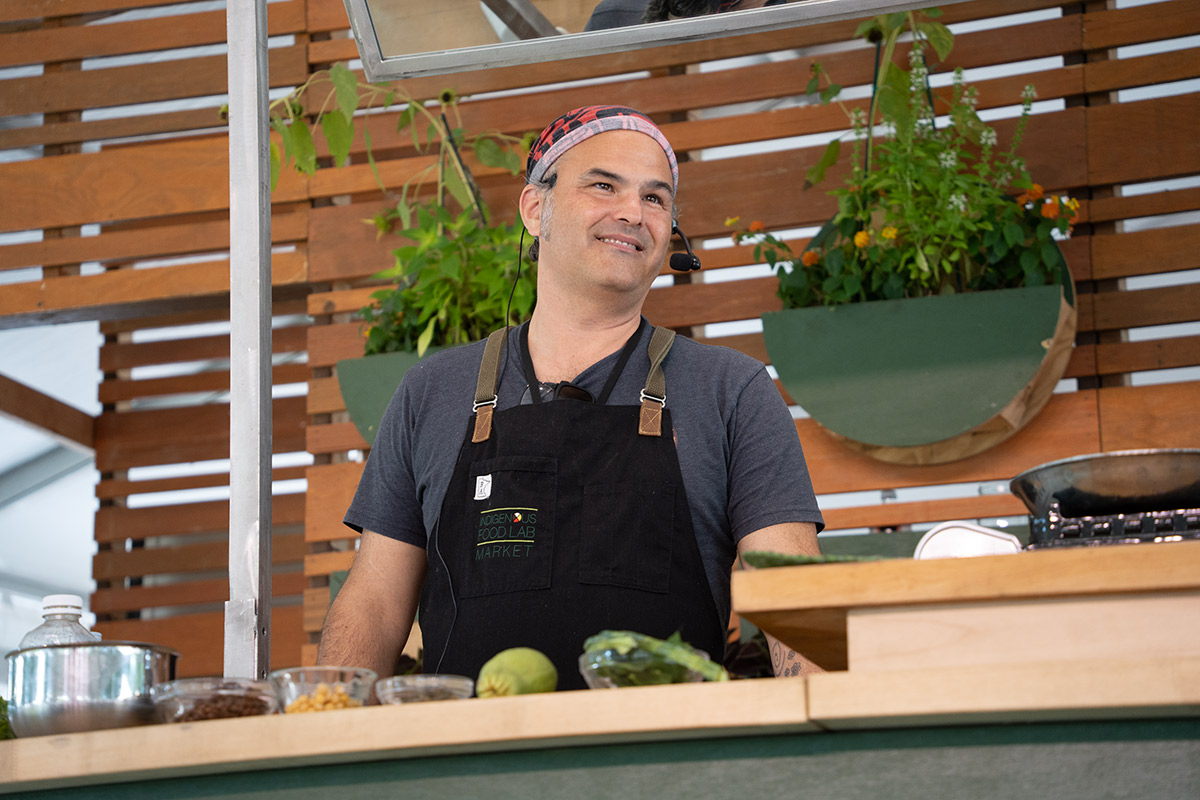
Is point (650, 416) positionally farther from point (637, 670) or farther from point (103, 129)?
point (103, 129)

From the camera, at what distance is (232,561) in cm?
191

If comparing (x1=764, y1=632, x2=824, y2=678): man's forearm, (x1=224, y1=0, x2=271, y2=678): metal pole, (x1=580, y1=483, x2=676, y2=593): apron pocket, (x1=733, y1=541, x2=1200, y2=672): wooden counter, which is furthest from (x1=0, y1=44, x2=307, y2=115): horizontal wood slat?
(x1=733, y1=541, x2=1200, y2=672): wooden counter

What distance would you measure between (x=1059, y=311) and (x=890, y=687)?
2031 millimetres

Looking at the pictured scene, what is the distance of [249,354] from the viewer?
6.46 feet

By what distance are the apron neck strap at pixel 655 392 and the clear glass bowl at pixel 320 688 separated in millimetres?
838

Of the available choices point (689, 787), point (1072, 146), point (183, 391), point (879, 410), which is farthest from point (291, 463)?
point (689, 787)

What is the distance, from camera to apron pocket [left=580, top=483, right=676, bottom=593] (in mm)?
2023

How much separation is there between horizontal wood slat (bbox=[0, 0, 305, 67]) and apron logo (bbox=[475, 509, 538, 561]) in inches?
102

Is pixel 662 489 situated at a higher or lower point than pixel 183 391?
lower

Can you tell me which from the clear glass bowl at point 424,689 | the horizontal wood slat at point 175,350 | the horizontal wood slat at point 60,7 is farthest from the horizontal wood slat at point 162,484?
the clear glass bowl at point 424,689

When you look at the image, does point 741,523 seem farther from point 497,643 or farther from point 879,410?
point 879,410

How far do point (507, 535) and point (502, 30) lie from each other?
821 millimetres

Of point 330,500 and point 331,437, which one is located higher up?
point 331,437

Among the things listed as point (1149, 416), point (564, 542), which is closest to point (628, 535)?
point (564, 542)
